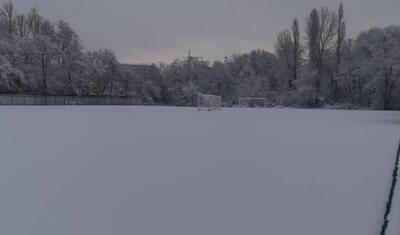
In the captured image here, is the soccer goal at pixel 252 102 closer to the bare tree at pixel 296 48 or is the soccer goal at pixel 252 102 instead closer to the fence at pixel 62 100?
the bare tree at pixel 296 48

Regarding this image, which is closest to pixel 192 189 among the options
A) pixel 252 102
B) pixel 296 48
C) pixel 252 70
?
pixel 252 102

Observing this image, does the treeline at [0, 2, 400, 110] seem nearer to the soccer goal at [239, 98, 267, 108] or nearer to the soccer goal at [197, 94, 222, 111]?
the soccer goal at [239, 98, 267, 108]

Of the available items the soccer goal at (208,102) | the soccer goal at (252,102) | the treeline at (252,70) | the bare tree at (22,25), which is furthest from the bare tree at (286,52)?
the bare tree at (22,25)

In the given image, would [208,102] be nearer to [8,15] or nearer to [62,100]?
[62,100]

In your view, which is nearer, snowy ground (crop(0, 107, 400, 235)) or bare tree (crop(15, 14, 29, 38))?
snowy ground (crop(0, 107, 400, 235))

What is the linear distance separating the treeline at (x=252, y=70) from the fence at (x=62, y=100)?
1.94 m

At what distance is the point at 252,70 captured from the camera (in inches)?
1474

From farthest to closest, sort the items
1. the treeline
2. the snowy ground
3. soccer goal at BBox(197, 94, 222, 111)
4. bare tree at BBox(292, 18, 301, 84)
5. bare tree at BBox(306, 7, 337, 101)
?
bare tree at BBox(292, 18, 301, 84)
bare tree at BBox(306, 7, 337, 101)
the treeline
soccer goal at BBox(197, 94, 222, 111)
the snowy ground

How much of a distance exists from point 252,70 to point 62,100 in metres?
19.5

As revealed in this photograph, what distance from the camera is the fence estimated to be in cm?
2600

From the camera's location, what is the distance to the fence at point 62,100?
26.0 m

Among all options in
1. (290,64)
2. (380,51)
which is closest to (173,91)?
(290,64)

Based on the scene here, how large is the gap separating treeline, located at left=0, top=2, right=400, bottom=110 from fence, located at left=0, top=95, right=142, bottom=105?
76.6 inches

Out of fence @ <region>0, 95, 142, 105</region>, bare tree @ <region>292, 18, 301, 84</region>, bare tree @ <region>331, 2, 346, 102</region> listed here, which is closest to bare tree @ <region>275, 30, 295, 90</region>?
bare tree @ <region>292, 18, 301, 84</region>
